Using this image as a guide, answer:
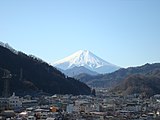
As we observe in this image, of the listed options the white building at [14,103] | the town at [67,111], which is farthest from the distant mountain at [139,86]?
the white building at [14,103]

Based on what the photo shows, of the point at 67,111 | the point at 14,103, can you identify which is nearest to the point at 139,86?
the point at 14,103

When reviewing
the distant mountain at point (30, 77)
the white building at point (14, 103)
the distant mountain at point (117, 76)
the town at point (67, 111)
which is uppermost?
the distant mountain at point (117, 76)

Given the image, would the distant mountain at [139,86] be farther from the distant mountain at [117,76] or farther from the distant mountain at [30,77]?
the distant mountain at [117,76]

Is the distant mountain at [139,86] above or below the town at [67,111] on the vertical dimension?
above

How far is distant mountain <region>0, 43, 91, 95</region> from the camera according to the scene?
33938 mm

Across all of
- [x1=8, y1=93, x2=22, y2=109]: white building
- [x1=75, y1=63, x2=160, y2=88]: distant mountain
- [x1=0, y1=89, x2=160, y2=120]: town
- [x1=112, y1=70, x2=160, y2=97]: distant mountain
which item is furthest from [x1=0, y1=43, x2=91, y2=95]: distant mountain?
[x1=75, y1=63, x2=160, y2=88]: distant mountain

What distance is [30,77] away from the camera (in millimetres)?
37406

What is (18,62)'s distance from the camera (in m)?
38.5

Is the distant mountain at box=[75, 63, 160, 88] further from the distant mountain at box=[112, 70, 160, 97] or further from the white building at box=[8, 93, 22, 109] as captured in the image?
the white building at box=[8, 93, 22, 109]

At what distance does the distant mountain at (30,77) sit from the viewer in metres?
33.9

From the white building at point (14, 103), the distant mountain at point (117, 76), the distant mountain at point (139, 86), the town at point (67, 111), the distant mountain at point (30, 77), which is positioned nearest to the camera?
the town at point (67, 111)

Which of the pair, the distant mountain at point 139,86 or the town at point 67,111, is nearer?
the town at point 67,111

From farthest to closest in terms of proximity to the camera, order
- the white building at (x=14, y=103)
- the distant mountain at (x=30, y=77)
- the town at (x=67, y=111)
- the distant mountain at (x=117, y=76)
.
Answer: the distant mountain at (x=117, y=76) < the distant mountain at (x=30, y=77) < the white building at (x=14, y=103) < the town at (x=67, y=111)

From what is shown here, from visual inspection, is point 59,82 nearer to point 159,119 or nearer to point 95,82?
point 159,119
